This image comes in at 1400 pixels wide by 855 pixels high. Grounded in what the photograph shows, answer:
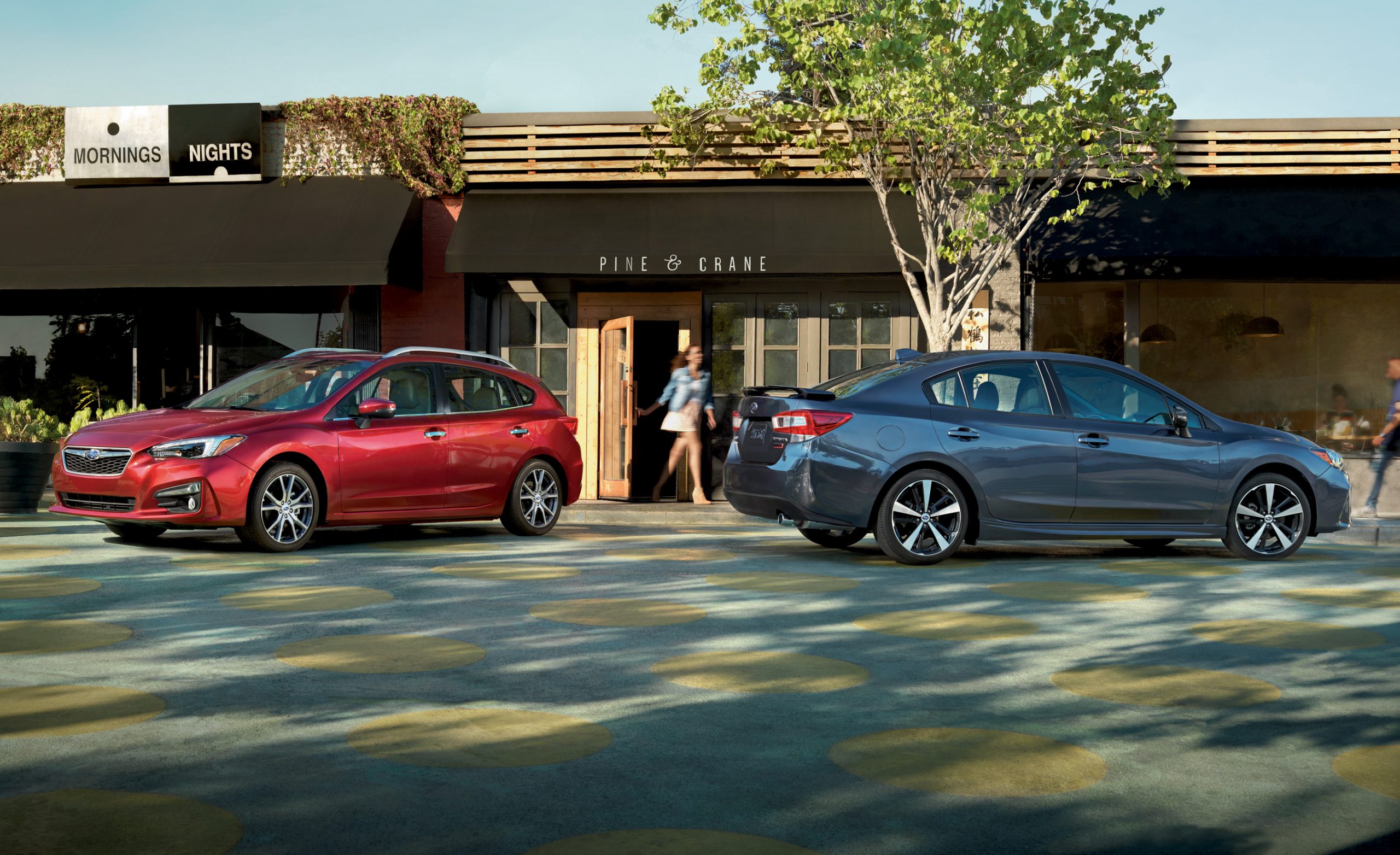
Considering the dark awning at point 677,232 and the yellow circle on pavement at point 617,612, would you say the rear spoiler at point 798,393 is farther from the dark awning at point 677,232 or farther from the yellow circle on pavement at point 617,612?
the dark awning at point 677,232

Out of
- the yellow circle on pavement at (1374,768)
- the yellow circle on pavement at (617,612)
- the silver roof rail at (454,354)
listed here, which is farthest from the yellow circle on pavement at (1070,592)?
the silver roof rail at (454,354)

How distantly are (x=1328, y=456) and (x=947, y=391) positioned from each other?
3565mm

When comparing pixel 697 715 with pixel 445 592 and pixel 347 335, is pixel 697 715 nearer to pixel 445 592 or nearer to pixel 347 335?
pixel 445 592

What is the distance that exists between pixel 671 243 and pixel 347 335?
492 centimetres

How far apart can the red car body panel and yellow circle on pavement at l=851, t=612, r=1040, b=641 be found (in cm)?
494

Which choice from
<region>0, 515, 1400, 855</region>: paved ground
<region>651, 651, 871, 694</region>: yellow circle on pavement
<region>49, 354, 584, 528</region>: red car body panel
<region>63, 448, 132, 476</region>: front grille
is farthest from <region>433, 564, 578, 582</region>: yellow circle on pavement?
<region>651, 651, 871, 694</region>: yellow circle on pavement

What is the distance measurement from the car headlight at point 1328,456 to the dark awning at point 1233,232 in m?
6.12

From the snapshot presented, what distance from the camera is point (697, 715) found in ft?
16.7

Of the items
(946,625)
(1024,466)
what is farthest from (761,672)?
(1024,466)

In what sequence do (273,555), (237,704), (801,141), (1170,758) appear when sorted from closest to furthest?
(1170,758), (237,704), (273,555), (801,141)

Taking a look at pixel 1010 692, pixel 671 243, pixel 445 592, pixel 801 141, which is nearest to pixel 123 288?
pixel 671 243

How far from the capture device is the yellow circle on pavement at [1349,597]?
8375 millimetres

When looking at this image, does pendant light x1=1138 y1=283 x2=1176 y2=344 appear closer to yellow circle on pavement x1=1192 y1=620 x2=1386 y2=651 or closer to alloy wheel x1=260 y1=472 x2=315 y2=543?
yellow circle on pavement x1=1192 y1=620 x2=1386 y2=651

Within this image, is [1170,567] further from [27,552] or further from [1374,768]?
[27,552]
